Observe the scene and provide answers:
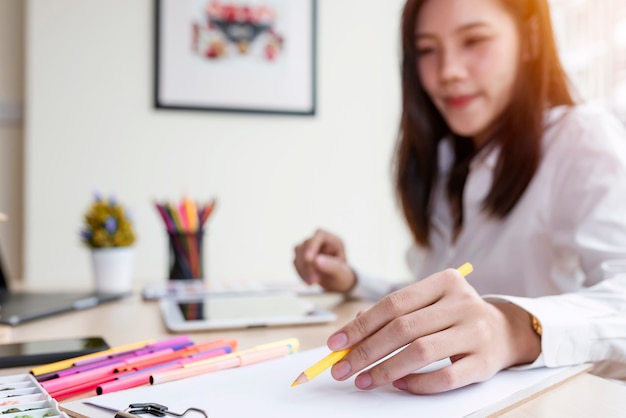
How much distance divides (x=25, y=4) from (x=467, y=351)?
6.56 feet

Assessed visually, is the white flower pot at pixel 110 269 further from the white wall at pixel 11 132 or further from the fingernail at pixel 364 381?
the white wall at pixel 11 132

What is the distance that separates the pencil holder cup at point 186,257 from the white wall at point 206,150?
2.37 ft

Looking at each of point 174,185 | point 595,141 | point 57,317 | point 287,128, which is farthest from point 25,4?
point 595,141

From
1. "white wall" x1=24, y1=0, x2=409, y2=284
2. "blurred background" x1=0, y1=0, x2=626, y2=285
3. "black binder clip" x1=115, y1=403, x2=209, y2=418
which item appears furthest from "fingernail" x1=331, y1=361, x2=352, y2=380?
"blurred background" x1=0, y1=0, x2=626, y2=285

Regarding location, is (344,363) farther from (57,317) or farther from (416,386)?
(57,317)

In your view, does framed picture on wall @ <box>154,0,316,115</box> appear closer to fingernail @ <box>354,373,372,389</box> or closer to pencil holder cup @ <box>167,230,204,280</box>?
pencil holder cup @ <box>167,230,204,280</box>

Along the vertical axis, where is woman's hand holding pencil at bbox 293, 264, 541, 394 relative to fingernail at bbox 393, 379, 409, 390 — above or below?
above

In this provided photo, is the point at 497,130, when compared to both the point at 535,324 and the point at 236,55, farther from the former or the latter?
the point at 236,55

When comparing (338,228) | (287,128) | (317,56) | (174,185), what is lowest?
(338,228)

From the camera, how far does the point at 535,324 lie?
0.53 meters

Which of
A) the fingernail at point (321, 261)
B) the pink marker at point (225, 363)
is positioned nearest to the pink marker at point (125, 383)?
the pink marker at point (225, 363)

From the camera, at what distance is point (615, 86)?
1864 mm

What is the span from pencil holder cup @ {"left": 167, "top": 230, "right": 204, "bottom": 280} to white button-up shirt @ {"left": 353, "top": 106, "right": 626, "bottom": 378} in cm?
35

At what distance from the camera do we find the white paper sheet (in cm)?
40
